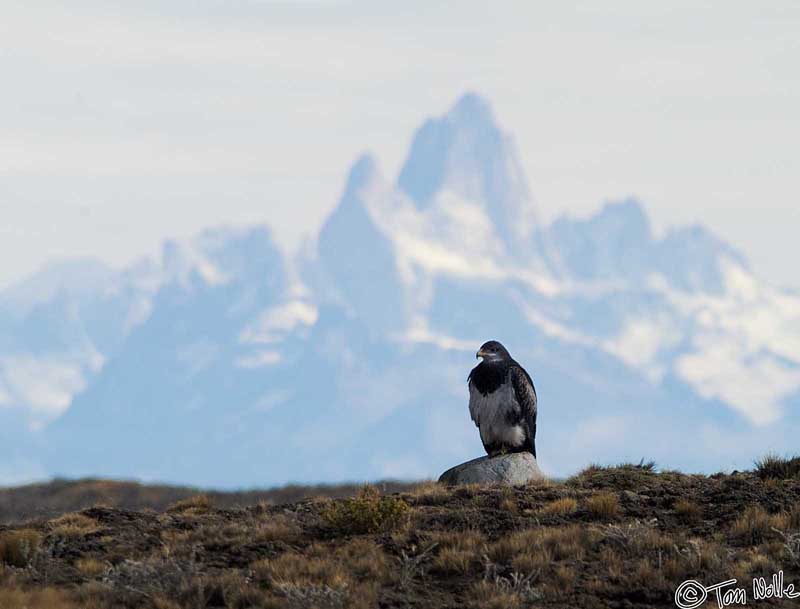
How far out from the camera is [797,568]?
18188 mm

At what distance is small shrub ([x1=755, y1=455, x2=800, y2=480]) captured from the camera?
24156 mm

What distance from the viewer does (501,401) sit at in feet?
85.4

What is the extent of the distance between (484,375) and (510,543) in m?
8.08

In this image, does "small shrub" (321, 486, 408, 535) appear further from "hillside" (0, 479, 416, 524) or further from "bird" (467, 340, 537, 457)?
"hillside" (0, 479, 416, 524)

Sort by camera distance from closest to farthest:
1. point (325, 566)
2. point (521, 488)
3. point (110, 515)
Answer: point (325, 566) → point (110, 515) → point (521, 488)

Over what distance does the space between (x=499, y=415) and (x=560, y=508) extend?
5253mm

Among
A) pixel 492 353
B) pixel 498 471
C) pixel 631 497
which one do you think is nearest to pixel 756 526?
pixel 631 497

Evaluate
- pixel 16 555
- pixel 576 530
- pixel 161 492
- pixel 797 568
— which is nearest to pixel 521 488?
pixel 576 530

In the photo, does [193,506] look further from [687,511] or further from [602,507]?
[687,511]

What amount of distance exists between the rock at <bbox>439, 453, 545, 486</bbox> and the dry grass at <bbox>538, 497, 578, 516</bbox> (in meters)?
3.20

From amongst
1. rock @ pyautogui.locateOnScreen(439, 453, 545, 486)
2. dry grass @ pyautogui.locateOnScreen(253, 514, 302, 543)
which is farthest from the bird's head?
dry grass @ pyautogui.locateOnScreen(253, 514, 302, 543)

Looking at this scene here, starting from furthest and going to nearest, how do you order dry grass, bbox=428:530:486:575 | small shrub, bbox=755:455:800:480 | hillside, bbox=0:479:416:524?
hillside, bbox=0:479:416:524 < small shrub, bbox=755:455:800:480 < dry grass, bbox=428:530:486:575

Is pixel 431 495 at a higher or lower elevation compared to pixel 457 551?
higher

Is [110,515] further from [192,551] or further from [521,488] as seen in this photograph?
[521,488]
